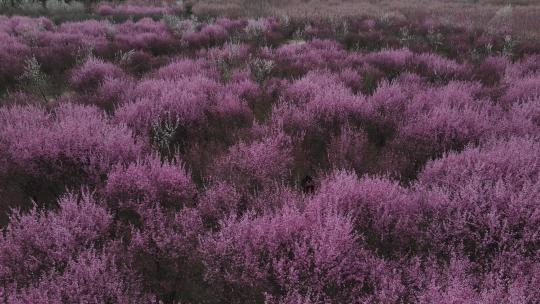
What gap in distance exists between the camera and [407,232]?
2.35 m

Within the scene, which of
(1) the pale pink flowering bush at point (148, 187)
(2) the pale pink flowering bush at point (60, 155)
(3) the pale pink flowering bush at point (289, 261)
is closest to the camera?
(3) the pale pink flowering bush at point (289, 261)

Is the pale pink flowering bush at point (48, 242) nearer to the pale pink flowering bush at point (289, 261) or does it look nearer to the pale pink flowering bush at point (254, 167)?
the pale pink flowering bush at point (289, 261)

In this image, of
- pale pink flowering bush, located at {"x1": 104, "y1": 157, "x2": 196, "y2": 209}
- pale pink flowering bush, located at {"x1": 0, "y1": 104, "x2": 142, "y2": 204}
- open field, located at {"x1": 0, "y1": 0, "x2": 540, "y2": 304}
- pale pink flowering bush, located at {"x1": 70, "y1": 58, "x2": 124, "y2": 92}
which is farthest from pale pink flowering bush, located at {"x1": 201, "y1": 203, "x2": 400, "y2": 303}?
pale pink flowering bush, located at {"x1": 70, "y1": 58, "x2": 124, "y2": 92}

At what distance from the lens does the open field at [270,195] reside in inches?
78.7

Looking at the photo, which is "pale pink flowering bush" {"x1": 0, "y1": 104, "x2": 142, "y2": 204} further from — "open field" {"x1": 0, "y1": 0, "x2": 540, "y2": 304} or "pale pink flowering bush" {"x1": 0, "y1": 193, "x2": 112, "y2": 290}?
"pale pink flowering bush" {"x1": 0, "y1": 193, "x2": 112, "y2": 290}

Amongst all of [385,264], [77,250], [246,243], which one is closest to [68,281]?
[77,250]

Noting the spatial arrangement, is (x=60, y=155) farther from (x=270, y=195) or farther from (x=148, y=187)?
(x=270, y=195)

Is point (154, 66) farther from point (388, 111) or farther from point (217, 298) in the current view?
point (217, 298)

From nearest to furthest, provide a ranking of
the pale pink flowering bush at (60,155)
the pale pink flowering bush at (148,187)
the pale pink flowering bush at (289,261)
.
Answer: the pale pink flowering bush at (289,261) → the pale pink flowering bush at (148,187) → the pale pink flowering bush at (60,155)

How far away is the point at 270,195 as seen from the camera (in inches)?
104

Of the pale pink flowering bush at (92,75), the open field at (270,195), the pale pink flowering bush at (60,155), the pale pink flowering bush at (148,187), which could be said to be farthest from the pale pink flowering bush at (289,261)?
the pale pink flowering bush at (92,75)

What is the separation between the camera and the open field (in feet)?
6.56

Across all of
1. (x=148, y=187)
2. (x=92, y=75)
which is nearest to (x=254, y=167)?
(x=148, y=187)

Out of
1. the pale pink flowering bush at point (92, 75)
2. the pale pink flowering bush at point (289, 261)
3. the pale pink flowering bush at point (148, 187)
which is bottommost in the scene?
the pale pink flowering bush at point (289, 261)
